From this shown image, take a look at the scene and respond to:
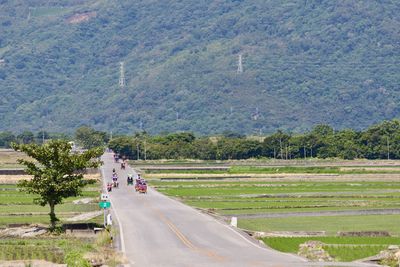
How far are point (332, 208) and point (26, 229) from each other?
90.0ft

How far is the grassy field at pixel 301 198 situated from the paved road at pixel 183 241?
2.69 metres

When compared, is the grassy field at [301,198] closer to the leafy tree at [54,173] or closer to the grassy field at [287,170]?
the grassy field at [287,170]

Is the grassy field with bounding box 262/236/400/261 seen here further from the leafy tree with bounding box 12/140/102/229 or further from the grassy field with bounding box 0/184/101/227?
the grassy field with bounding box 0/184/101/227

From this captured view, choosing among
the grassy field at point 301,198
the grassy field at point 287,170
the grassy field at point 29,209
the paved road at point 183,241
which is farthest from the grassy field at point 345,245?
the grassy field at point 287,170

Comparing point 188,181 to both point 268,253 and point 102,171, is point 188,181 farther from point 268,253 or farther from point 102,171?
point 268,253

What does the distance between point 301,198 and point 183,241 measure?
40.3 m

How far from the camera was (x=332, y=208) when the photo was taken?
88438 millimetres

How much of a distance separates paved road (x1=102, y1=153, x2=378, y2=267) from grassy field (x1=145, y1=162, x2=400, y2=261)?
269 centimetres

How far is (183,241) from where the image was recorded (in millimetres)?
61062

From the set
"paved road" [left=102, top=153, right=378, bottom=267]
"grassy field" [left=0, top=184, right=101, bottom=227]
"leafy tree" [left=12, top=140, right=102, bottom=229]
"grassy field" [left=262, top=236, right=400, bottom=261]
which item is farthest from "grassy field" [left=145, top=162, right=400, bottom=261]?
"leafy tree" [left=12, top=140, right=102, bottom=229]

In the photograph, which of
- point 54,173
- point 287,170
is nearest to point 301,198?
point 54,173

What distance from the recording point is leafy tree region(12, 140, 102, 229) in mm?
68750

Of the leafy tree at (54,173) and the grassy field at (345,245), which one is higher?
the leafy tree at (54,173)

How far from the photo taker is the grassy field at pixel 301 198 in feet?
210
